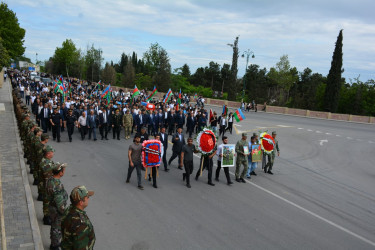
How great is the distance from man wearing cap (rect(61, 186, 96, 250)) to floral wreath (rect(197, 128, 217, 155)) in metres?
6.16

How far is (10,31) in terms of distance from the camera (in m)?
41.5

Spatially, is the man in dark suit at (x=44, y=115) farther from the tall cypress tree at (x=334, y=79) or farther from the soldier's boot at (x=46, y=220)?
the tall cypress tree at (x=334, y=79)

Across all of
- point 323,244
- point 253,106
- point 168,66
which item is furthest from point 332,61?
point 323,244

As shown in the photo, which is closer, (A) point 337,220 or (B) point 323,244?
(B) point 323,244

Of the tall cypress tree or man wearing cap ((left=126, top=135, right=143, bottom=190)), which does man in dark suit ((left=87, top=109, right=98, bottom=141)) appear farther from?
the tall cypress tree

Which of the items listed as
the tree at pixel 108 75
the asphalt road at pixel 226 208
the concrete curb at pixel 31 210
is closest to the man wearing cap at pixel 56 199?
the concrete curb at pixel 31 210

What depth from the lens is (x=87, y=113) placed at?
50.3 feet

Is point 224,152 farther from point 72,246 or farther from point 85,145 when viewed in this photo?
point 85,145

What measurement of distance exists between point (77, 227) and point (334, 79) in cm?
4559

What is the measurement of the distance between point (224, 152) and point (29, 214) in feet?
19.3

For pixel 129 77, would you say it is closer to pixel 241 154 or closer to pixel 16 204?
pixel 241 154

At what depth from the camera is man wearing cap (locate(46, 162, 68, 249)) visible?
202 inches

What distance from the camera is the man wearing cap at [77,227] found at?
12.2ft

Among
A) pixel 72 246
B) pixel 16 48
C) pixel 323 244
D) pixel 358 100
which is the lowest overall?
pixel 323 244
